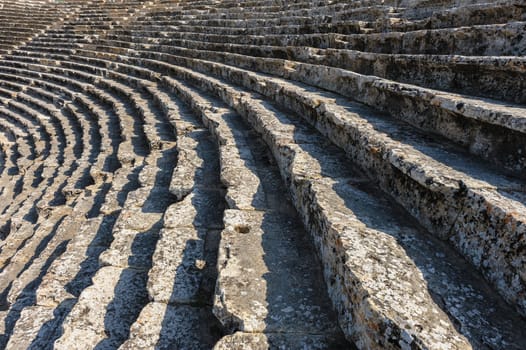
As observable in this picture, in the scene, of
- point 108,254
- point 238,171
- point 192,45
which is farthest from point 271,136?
point 192,45

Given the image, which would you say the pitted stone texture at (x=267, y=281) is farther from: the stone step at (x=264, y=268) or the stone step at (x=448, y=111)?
the stone step at (x=448, y=111)

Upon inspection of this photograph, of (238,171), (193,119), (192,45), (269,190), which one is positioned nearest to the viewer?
(269,190)

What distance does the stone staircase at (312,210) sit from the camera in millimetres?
1535

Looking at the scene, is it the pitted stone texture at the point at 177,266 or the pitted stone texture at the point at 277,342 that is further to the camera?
the pitted stone texture at the point at 177,266

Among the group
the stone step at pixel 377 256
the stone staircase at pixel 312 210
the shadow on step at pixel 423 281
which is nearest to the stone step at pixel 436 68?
the stone staircase at pixel 312 210

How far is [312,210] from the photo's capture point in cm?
225

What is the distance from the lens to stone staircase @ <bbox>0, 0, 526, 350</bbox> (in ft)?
5.04

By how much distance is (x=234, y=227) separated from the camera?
240 centimetres

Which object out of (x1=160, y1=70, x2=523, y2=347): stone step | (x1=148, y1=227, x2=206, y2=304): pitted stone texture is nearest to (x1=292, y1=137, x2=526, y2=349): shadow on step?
(x1=160, y1=70, x2=523, y2=347): stone step

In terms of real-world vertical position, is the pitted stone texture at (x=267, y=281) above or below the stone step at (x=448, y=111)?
below

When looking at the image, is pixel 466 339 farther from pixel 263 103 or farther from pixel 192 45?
pixel 192 45

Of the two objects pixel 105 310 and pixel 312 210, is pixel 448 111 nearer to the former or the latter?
pixel 312 210

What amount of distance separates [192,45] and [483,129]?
8243 millimetres

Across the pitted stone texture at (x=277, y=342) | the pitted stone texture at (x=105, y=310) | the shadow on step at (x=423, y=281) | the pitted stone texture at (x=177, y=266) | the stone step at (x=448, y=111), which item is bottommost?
the pitted stone texture at (x=105, y=310)
